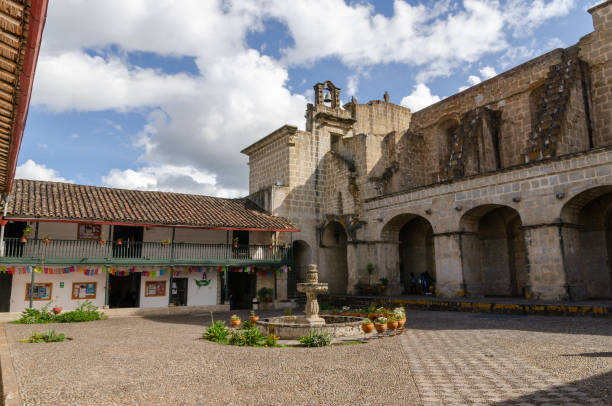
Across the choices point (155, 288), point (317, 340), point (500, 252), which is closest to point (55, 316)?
point (155, 288)

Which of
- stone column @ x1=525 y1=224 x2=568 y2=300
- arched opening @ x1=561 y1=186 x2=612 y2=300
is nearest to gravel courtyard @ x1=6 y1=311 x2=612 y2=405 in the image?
stone column @ x1=525 y1=224 x2=568 y2=300

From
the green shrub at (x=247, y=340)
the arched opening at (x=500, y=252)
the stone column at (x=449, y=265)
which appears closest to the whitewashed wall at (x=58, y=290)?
the green shrub at (x=247, y=340)

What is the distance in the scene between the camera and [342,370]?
679cm

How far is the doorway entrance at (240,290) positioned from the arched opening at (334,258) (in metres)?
4.01

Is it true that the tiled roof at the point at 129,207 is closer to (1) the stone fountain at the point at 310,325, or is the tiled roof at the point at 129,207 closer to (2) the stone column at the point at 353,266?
(2) the stone column at the point at 353,266

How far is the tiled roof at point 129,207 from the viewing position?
1631 centimetres

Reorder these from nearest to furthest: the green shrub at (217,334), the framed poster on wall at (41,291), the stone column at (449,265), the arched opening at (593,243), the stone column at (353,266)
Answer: the green shrub at (217,334) < the arched opening at (593,243) < the framed poster on wall at (41,291) < the stone column at (449,265) < the stone column at (353,266)

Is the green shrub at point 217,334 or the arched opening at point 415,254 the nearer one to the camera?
the green shrub at point 217,334

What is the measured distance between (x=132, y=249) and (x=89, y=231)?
190cm

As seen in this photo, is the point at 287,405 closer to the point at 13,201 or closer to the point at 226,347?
the point at 226,347

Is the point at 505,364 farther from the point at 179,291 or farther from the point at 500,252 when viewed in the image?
the point at 179,291

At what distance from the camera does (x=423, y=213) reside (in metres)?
18.5

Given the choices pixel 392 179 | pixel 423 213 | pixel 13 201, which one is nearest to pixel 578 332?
pixel 423 213

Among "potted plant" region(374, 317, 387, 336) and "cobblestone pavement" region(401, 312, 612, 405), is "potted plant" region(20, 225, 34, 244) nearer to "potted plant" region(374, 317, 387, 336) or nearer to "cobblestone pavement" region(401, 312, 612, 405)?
"potted plant" region(374, 317, 387, 336)
